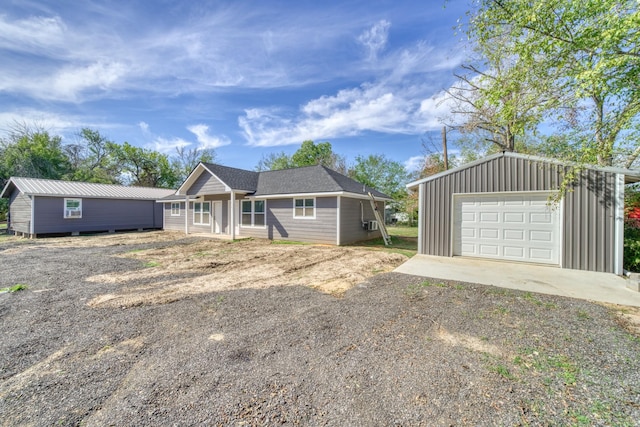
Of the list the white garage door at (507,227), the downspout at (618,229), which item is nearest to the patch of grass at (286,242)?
the white garage door at (507,227)

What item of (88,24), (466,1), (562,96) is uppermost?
(88,24)

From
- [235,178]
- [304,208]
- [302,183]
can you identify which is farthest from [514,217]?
[235,178]

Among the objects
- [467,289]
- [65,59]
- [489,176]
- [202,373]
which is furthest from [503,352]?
[65,59]

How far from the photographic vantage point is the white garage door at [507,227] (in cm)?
→ 677

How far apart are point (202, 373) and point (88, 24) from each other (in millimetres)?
11488

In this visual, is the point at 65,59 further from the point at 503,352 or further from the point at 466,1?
the point at 503,352

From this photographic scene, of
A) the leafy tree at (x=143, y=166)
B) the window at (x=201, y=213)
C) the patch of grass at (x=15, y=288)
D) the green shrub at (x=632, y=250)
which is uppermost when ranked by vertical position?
the leafy tree at (x=143, y=166)

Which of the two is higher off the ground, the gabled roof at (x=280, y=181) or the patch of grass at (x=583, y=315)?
the gabled roof at (x=280, y=181)

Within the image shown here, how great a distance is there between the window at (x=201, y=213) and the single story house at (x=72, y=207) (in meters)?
5.92

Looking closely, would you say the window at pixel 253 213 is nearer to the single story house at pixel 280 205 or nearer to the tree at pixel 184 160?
the single story house at pixel 280 205

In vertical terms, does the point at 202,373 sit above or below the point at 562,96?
below

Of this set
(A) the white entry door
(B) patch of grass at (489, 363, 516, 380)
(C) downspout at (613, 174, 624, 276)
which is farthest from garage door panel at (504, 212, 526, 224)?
(A) the white entry door

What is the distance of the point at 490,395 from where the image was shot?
81.4 inches

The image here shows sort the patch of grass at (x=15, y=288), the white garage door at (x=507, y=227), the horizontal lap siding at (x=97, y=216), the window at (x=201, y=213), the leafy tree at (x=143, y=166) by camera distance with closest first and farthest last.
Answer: the patch of grass at (x=15, y=288)
the white garage door at (x=507, y=227)
the horizontal lap siding at (x=97, y=216)
the window at (x=201, y=213)
the leafy tree at (x=143, y=166)
